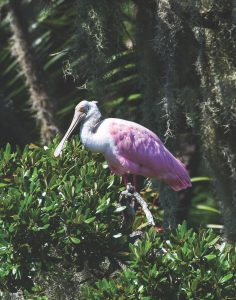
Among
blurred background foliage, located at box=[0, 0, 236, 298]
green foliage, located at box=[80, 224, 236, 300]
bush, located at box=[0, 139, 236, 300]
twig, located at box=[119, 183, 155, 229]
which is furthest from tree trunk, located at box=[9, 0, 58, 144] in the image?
green foliage, located at box=[80, 224, 236, 300]

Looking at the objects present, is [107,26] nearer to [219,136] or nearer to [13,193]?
[219,136]

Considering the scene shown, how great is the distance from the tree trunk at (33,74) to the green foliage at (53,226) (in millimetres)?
2843

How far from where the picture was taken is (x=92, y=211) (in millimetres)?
5305

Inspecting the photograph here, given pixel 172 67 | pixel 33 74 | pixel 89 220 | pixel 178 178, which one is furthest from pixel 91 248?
pixel 33 74

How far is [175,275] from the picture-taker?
5000mm

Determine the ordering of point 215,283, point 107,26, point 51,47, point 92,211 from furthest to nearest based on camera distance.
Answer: point 51,47
point 107,26
point 92,211
point 215,283

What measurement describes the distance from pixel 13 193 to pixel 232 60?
7.29 feet

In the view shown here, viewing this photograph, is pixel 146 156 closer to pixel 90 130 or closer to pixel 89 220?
pixel 90 130

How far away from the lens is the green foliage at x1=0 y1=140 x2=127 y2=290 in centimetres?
519

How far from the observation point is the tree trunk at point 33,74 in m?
8.36

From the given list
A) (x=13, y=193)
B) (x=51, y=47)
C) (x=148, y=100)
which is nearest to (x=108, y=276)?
(x=13, y=193)

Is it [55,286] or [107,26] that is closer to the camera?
[55,286]

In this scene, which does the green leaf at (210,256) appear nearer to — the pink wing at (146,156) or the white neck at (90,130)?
the white neck at (90,130)

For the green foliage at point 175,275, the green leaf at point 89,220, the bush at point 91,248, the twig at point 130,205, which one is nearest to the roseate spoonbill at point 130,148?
the twig at point 130,205
